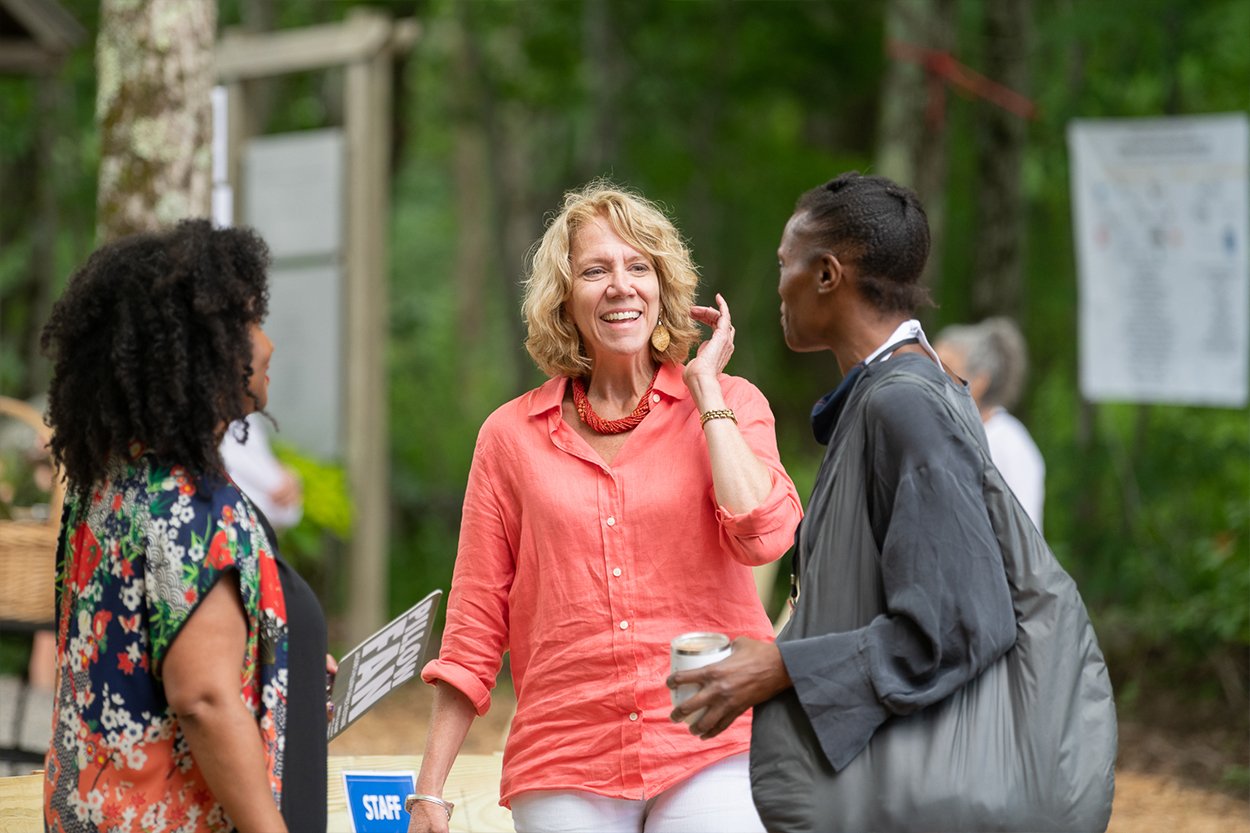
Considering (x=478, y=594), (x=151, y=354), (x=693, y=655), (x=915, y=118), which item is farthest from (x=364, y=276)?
(x=693, y=655)

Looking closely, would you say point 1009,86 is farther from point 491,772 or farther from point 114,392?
point 114,392

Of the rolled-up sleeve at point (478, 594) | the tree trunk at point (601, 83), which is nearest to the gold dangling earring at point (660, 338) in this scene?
the rolled-up sleeve at point (478, 594)

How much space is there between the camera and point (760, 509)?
268 centimetres

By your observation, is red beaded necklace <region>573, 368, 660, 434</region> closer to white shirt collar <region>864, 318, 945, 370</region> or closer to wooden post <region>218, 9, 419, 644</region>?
white shirt collar <region>864, 318, 945, 370</region>

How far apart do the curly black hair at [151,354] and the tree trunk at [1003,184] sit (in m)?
6.98

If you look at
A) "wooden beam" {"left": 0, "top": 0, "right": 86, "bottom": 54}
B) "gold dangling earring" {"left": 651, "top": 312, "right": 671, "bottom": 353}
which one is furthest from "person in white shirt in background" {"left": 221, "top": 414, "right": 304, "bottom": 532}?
"gold dangling earring" {"left": 651, "top": 312, "right": 671, "bottom": 353}

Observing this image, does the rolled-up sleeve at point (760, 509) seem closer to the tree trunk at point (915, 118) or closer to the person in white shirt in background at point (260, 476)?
the person in white shirt in background at point (260, 476)

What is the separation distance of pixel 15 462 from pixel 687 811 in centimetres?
392

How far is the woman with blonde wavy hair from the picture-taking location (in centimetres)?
273

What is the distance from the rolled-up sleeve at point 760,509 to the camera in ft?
8.82

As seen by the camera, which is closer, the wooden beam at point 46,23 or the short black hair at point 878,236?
the short black hair at point 878,236

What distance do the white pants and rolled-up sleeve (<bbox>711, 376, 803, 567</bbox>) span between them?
1.30ft

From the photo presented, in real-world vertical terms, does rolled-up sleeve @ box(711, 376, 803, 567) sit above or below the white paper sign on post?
below

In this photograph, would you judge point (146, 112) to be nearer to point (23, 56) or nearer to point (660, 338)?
point (660, 338)
